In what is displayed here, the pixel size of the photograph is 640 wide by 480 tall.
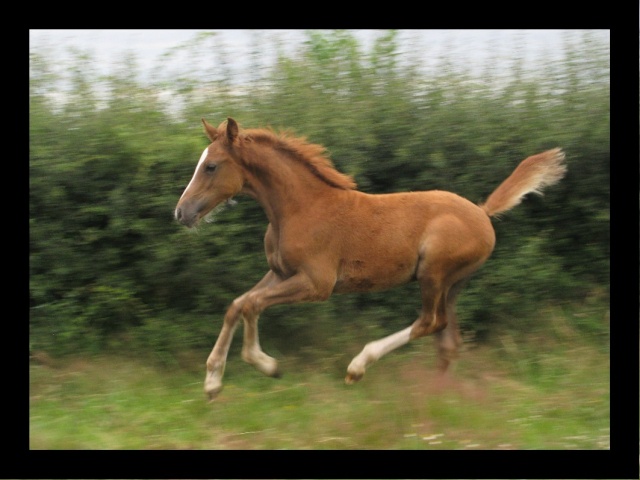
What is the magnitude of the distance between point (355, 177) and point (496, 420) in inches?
104

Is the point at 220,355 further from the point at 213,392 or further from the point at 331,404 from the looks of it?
the point at 331,404

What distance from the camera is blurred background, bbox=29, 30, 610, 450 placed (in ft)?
25.1

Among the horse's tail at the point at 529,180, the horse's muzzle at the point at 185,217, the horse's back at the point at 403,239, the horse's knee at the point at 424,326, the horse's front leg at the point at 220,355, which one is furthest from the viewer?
the horse's tail at the point at 529,180

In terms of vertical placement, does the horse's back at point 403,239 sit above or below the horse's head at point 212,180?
below

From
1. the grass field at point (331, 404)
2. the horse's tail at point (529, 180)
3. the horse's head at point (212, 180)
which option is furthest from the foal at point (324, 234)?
the grass field at point (331, 404)

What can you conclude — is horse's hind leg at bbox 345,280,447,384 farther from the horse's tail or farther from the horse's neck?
the horse's neck

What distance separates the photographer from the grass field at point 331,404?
20.9ft

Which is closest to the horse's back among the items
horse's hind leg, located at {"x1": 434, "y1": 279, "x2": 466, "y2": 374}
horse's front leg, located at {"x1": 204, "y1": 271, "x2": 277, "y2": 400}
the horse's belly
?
the horse's belly

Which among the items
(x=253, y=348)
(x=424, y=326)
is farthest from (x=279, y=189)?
(x=424, y=326)

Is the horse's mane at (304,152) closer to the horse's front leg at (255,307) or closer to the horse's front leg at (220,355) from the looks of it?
the horse's front leg at (255,307)

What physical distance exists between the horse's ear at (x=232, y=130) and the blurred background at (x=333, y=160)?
4.62 feet

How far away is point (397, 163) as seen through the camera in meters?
8.12

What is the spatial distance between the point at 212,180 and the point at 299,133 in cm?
187

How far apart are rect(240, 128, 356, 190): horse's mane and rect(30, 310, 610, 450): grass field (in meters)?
1.70
